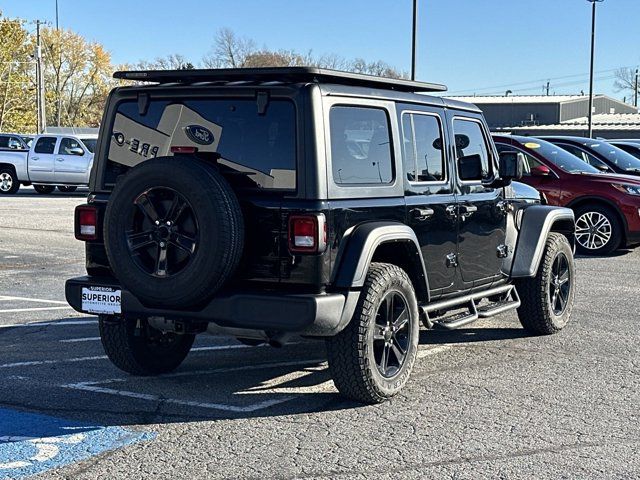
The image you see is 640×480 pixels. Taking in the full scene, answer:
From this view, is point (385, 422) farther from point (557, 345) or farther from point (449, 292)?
point (557, 345)

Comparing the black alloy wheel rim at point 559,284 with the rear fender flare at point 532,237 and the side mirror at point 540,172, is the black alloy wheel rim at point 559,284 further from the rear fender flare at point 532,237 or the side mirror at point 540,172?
the side mirror at point 540,172

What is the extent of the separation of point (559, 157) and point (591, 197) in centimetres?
94

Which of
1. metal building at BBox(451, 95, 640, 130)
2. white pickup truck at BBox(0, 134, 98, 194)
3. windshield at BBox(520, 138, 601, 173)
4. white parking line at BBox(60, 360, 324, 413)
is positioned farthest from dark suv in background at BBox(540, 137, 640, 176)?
metal building at BBox(451, 95, 640, 130)

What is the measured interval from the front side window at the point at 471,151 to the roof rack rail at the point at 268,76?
3.03 ft

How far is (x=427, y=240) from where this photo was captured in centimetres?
668

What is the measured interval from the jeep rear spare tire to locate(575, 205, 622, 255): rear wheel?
9.92 metres

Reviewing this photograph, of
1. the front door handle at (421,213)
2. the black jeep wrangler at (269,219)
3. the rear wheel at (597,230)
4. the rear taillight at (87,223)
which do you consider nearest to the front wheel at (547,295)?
the black jeep wrangler at (269,219)

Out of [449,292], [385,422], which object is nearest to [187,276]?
[385,422]

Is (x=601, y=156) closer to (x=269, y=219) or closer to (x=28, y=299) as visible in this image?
(x=28, y=299)

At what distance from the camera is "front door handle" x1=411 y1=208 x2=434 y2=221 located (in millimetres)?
6508

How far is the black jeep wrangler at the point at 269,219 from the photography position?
560 cm

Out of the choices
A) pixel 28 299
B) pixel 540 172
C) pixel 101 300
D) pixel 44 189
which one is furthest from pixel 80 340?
pixel 44 189

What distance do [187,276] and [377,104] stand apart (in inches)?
68.8

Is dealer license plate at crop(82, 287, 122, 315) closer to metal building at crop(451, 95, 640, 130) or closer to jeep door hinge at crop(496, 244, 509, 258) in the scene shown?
jeep door hinge at crop(496, 244, 509, 258)
